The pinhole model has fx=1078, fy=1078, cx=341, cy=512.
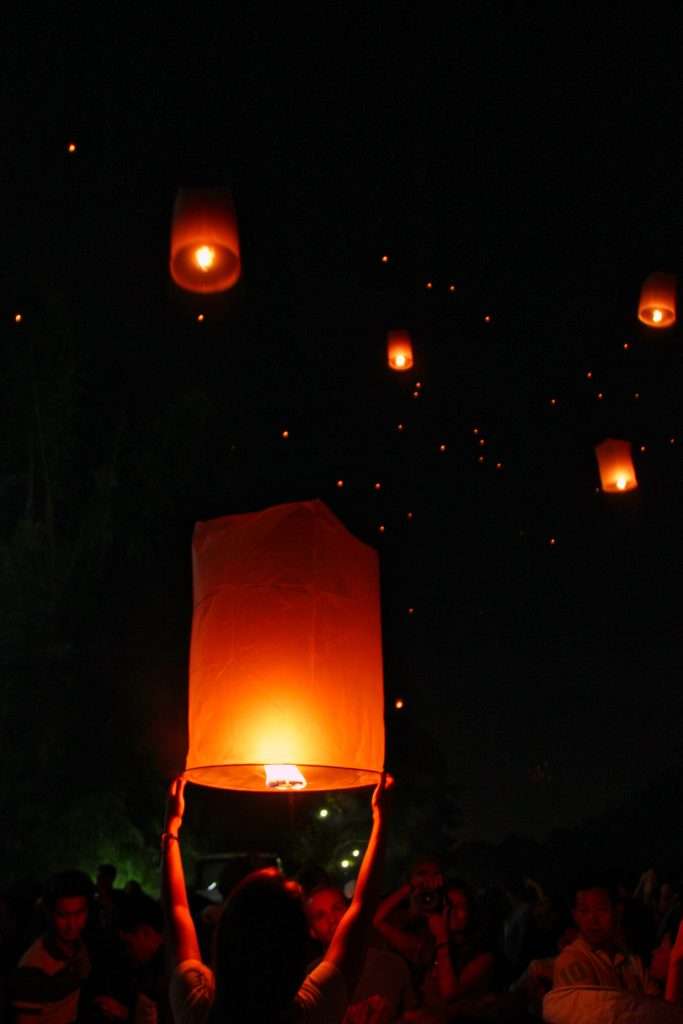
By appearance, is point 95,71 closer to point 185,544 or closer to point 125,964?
point 185,544

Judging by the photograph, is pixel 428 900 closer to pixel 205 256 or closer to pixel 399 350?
pixel 205 256

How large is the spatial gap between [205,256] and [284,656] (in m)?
2.69

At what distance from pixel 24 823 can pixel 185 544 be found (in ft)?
12.8

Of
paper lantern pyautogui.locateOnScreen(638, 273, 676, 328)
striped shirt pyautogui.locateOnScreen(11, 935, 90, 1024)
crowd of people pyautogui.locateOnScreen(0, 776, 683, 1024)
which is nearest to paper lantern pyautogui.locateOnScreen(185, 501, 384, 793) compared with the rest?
crowd of people pyautogui.locateOnScreen(0, 776, 683, 1024)

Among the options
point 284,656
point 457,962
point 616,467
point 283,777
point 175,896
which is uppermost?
point 616,467

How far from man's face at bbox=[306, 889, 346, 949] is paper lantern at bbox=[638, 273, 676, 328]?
15.2ft

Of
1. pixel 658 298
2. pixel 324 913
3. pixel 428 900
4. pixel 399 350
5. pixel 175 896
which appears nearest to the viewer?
pixel 175 896

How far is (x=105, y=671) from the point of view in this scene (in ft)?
42.3

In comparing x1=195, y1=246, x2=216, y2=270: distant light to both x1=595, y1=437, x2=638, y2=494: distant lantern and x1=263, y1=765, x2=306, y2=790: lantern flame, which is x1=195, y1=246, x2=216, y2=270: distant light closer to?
x1=263, y1=765, x2=306, y2=790: lantern flame

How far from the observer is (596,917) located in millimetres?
3428

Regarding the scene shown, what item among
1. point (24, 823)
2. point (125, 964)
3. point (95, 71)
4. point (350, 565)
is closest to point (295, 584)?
point (350, 565)

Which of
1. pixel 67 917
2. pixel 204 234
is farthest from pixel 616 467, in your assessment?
pixel 67 917

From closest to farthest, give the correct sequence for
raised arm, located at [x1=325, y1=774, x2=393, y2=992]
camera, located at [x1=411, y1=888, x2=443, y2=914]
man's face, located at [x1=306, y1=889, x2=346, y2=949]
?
1. raised arm, located at [x1=325, y1=774, x2=393, y2=992]
2. man's face, located at [x1=306, y1=889, x2=346, y2=949]
3. camera, located at [x1=411, y1=888, x2=443, y2=914]

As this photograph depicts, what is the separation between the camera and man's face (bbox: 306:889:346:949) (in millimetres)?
3578
